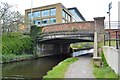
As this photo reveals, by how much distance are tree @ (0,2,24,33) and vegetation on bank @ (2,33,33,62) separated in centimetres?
153

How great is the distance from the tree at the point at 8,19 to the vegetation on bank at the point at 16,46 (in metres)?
1.53

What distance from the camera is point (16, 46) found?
29969mm

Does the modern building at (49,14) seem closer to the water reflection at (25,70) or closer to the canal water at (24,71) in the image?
the water reflection at (25,70)

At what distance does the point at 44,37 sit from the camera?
114 ft

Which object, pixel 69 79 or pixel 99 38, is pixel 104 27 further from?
pixel 69 79

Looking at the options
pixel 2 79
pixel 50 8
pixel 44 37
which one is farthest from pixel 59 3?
pixel 2 79

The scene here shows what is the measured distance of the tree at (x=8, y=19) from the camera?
105 ft

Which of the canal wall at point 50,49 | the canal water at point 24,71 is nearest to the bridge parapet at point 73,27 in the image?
the canal wall at point 50,49

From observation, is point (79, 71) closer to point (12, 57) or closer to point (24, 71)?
point (24, 71)

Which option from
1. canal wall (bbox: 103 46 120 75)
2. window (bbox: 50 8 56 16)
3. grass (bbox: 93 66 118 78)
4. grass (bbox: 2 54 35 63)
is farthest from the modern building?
grass (bbox: 93 66 118 78)

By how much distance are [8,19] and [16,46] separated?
5.15 m

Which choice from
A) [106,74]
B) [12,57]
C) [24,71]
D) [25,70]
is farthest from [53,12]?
[106,74]

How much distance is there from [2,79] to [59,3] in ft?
179

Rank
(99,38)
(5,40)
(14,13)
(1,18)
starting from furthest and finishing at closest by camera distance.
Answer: (14,13) → (1,18) → (5,40) → (99,38)
